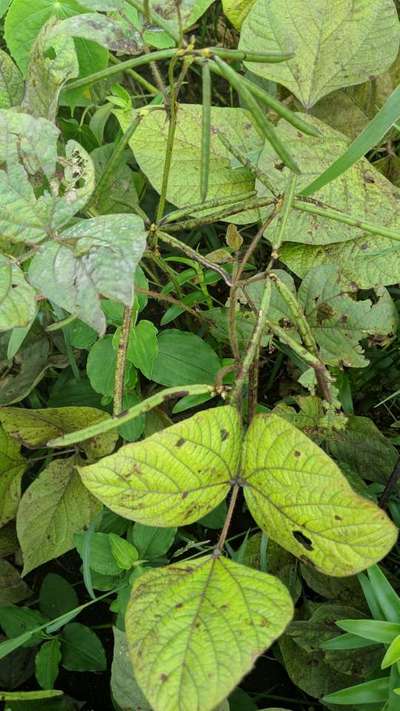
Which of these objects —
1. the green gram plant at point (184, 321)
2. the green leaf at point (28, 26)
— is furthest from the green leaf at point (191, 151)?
the green leaf at point (28, 26)

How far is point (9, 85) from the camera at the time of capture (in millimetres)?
945

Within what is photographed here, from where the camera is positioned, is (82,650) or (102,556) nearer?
(102,556)

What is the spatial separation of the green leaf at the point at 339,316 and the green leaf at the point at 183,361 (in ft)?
0.46

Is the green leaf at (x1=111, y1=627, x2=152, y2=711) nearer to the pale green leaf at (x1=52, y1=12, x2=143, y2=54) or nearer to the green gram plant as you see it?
the green gram plant

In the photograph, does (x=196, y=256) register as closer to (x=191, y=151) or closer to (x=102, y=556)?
(x=191, y=151)

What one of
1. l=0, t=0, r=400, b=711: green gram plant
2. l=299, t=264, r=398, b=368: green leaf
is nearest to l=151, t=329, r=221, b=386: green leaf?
l=0, t=0, r=400, b=711: green gram plant

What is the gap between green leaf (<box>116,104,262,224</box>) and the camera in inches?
40.9

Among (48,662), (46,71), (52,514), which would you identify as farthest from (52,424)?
(46,71)

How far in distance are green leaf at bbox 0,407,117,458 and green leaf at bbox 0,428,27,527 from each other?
0.13 feet

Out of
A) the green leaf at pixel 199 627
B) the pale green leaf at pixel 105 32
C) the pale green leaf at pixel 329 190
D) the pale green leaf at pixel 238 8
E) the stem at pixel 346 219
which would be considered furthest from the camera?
the pale green leaf at pixel 238 8

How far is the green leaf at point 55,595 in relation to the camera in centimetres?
108

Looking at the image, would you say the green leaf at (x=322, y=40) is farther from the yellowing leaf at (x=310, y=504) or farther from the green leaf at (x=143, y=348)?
the yellowing leaf at (x=310, y=504)

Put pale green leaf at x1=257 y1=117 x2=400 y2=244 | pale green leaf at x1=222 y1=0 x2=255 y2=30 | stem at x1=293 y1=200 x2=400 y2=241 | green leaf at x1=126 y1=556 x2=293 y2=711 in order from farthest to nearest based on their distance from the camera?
1. pale green leaf at x1=222 y1=0 x2=255 y2=30
2. pale green leaf at x1=257 y1=117 x2=400 y2=244
3. stem at x1=293 y1=200 x2=400 y2=241
4. green leaf at x1=126 y1=556 x2=293 y2=711

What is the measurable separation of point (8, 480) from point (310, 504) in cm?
48
